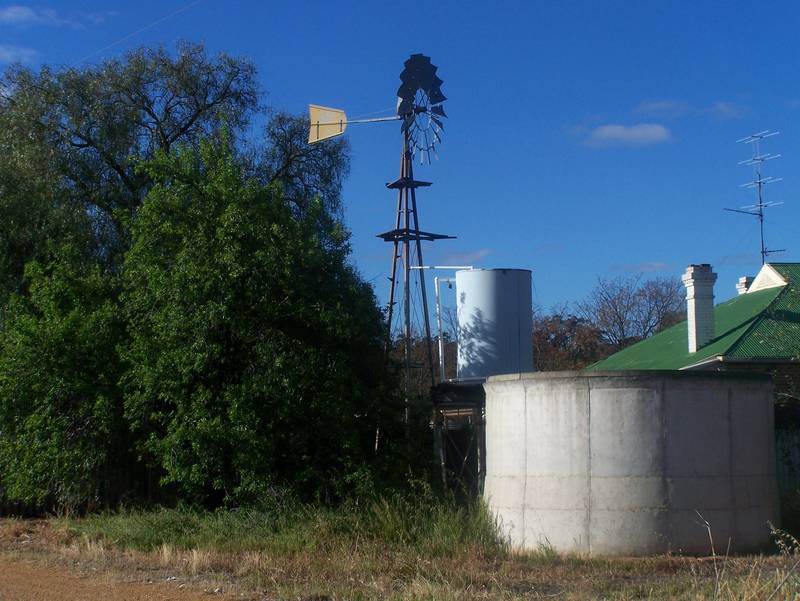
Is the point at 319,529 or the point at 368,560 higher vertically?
the point at 319,529

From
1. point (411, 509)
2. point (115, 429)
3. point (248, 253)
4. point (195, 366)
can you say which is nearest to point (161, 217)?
point (248, 253)

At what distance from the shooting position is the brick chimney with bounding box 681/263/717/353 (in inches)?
882

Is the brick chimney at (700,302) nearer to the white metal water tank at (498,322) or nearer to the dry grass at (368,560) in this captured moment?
the white metal water tank at (498,322)

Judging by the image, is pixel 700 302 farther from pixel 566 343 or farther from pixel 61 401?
pixel 566 343

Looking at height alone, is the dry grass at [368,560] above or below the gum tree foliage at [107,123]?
below

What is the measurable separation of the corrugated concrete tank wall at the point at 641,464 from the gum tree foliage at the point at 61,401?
26.9 feet

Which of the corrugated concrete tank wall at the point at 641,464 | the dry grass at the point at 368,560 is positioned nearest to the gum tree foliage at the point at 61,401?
the dry grass at the point at 368,560

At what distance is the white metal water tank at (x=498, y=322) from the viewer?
18.9 m

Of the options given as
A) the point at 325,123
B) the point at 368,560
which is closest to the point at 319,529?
the point at 368,560

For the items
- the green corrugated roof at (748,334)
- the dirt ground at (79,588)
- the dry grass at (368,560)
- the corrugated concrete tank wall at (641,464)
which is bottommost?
the dirt ground at (79,588)

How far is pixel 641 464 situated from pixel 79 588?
765 cm

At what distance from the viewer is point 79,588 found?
Result: 477 inches

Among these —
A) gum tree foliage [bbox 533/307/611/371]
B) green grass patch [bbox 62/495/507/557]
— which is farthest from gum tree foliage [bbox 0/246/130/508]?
gum tree foliage [bbox 533/307/611/371]

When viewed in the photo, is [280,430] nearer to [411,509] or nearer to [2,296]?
[411,509]
